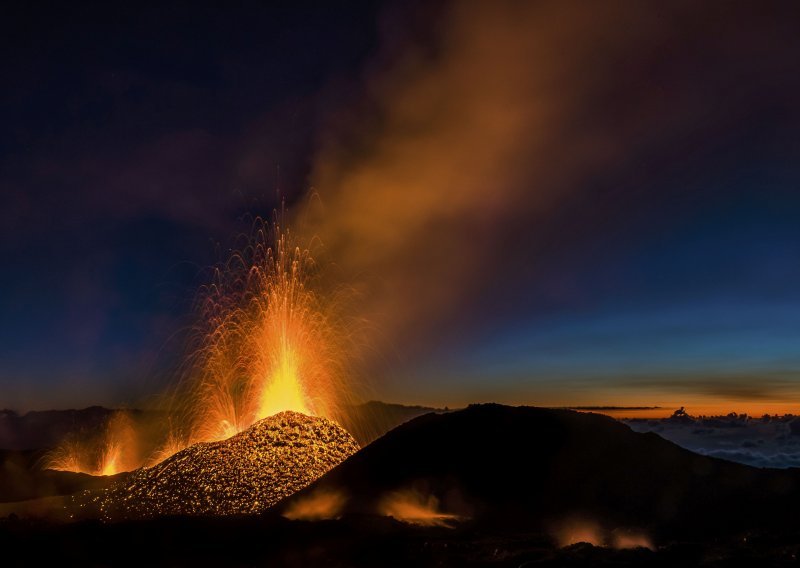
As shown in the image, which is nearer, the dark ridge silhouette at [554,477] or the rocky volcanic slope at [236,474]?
the dark ridge silhouette at [554,477]

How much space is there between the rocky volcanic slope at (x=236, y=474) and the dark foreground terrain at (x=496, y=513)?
3.81 m

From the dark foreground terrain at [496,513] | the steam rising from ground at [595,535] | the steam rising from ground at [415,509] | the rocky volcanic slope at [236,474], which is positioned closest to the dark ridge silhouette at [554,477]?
the dark foreground terrain at [496,513]

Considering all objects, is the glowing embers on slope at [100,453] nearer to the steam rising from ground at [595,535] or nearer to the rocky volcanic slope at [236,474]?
the rocky volcanic slope at [236,474]

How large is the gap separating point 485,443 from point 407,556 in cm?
1870

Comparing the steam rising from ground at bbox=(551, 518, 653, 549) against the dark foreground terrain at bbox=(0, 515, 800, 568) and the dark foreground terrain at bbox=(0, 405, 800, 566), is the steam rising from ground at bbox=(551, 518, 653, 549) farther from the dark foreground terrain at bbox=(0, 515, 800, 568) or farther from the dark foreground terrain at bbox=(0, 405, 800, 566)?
the dark foreground terrain at bbox=(0, 515, 800, 568)

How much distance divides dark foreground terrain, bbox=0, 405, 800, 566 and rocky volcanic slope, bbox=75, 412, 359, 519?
12.5ft

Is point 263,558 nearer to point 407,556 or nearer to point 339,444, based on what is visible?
point 407,556

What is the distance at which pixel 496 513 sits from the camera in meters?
33.8

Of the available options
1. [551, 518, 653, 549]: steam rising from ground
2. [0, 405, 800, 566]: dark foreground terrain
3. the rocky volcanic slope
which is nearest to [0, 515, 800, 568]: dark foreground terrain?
[0, 405, 800, 566]: dark foreground terrain

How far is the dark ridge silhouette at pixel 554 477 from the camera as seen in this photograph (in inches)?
1359

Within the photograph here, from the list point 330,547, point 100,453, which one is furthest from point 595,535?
point 100,453

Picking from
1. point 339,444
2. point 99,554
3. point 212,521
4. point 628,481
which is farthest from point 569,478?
point 99,554

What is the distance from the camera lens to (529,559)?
21.7m

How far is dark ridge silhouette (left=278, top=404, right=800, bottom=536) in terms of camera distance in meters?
34.5
